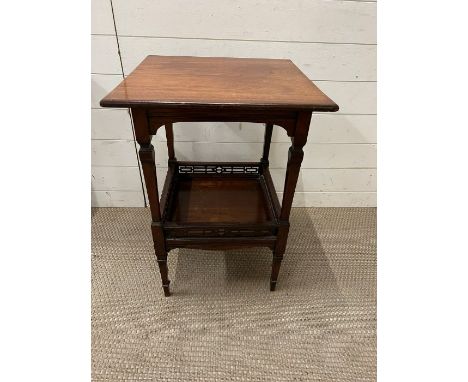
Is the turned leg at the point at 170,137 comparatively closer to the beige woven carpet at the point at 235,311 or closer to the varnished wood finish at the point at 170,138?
the varnished wood finish at the point at 170,138

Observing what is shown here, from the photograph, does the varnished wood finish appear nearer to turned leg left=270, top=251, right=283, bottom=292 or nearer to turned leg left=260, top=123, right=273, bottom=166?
turned leg left=260, top=123, right=273, bottom=166

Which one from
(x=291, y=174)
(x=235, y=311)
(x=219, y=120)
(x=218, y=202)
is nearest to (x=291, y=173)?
(x=291, y=174)

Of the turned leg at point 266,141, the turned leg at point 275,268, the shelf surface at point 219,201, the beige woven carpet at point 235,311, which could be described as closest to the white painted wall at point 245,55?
the turned leg at point 266,141

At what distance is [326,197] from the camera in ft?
4.94

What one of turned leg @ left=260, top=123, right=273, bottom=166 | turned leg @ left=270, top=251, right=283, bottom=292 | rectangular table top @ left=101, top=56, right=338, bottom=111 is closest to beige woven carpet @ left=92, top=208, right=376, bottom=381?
turned leg @ left=270, top=251, right=283, bottom=292

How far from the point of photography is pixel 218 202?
1.06 m

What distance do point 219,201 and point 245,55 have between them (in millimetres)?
543

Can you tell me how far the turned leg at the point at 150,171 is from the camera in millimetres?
671

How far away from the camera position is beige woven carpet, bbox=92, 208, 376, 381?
2.82 feet

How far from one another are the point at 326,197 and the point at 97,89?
3.71 feet

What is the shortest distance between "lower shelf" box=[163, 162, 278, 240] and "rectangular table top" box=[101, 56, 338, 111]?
14.8 inches

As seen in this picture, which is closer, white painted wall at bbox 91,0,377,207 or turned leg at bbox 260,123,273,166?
white painted wall at bbox 91,0,377,207

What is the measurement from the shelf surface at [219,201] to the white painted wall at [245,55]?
0.21 metres

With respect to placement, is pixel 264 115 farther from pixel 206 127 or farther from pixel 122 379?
pixel 122 379
